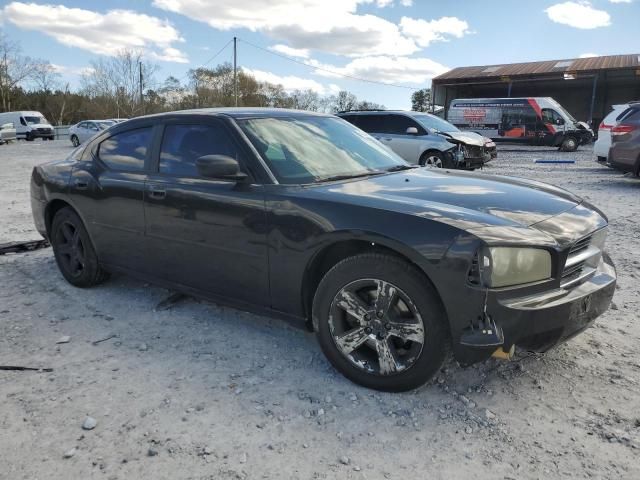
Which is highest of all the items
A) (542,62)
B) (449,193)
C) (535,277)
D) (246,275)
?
(542,62)

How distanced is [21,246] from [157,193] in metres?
3.25

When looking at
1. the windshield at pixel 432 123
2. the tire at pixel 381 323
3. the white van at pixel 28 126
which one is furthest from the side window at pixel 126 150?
the white van at pixel 28 126

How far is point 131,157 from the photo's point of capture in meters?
4.11

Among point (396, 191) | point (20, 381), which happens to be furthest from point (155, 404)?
point (396, 191)

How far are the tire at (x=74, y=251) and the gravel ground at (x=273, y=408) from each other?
1.94 ft

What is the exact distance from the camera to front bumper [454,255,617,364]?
2.47m

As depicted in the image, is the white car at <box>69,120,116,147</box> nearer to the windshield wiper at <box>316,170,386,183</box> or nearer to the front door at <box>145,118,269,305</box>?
the front door at <box>145,118,269,305</box>

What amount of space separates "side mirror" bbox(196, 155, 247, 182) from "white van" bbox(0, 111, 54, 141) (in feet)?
125

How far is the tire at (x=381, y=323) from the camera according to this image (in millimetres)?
2643

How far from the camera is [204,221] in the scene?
3.45m

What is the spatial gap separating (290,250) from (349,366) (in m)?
0.76

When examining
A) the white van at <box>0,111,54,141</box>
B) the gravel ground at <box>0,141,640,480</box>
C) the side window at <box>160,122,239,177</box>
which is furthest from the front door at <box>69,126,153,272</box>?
the white van at <box>0,111,54,141</box>

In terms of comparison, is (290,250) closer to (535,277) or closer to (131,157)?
(535,277)

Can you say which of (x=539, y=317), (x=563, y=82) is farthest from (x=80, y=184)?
(x=563, y=82)
